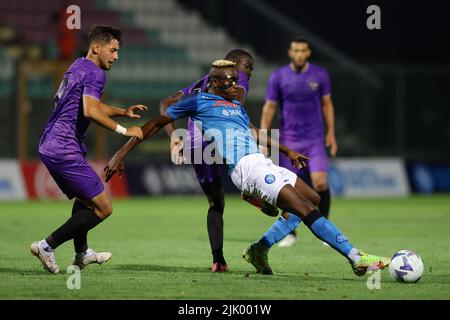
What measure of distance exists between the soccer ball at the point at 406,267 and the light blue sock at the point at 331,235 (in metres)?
0.42

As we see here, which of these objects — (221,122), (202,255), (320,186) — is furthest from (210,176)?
(320,186)

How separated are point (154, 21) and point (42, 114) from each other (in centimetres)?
596

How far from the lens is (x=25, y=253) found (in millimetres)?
11281

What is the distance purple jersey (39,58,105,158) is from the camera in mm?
9234

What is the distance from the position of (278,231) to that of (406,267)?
133cm

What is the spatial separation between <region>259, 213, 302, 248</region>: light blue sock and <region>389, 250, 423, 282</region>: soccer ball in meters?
1.05

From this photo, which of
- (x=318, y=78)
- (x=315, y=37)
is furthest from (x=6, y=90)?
(x=318, y=78)

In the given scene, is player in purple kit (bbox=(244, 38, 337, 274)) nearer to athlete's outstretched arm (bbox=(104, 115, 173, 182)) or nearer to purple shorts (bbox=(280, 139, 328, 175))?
purple shorts (bbox=(280, 139, 328, 175))

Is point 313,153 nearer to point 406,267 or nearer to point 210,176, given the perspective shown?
point 210,176

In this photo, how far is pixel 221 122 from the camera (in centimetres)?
916

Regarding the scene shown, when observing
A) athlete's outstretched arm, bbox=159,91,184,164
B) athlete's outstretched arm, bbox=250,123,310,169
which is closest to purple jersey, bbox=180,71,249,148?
athlete's outstretched arm, bbox=159,91,184,164

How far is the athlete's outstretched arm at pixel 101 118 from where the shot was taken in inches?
351
